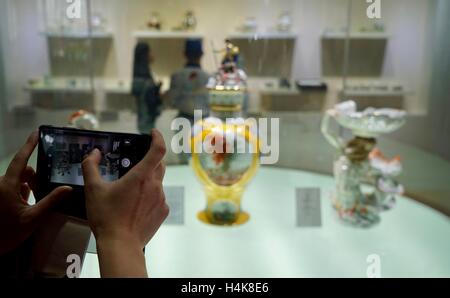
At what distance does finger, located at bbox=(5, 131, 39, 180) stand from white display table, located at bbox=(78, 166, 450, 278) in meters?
0.27

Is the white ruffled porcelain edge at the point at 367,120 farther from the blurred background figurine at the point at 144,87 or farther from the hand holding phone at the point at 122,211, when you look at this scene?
the hand holding phone at the point at 122,211

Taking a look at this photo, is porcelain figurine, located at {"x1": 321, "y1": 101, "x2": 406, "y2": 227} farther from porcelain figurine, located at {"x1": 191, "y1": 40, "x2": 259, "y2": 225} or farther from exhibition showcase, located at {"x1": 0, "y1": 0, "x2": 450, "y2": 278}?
porcelain figurine, located at {"x1": 191, "y1": 40, "x2": 259, "y2": 225}

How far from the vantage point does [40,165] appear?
0.52m

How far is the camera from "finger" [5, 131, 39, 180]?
514mm

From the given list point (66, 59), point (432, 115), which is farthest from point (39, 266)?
point (432, 115)

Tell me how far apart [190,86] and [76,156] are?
750 millimetres

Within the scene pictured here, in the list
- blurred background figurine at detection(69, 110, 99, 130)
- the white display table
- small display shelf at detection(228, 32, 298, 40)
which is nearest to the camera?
the white display table

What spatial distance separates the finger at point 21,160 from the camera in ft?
1.69

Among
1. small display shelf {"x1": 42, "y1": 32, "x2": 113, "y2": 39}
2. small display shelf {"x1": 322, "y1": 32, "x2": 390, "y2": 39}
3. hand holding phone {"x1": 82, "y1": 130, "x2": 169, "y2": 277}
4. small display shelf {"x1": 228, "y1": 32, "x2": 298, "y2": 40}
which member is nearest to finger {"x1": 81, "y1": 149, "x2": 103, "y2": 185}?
hand holding phone {"x1": 82, "y1": 130, "x2": 169, "y2": 277}

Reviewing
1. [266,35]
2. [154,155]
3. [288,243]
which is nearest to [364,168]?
[288,243]

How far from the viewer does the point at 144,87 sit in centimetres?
139

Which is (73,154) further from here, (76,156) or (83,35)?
(83,35)

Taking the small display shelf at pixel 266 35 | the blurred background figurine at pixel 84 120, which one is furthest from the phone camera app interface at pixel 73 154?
the small display shelf at pixel 266 35

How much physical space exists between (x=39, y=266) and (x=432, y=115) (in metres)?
1.43
